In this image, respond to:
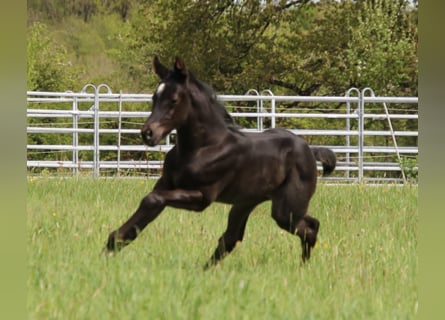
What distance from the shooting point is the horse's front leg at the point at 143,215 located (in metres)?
3.89

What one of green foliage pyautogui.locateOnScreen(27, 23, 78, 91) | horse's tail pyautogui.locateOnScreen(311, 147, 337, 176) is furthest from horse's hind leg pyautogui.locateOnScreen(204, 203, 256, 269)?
green foliage pyautogui.locateOnScreen(27, 23, 78, 91)

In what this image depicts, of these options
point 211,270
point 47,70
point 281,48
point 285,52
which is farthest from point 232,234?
point 47,70

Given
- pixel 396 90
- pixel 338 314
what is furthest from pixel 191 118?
pixel 396 90

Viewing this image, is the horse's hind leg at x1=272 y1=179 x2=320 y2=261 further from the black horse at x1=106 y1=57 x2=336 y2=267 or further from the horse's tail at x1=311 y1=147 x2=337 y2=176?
the horse's tail at x1=311 y1=147 x2=337 y2=176

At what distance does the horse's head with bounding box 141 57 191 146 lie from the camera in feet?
13.1

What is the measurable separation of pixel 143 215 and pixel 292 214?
123 centimetres

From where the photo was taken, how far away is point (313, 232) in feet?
16.0

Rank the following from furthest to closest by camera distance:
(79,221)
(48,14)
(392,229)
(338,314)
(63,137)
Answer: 1. (48,14)
2. (63,137)
3. (392,229)
4. (79,221)
5. (338,314)

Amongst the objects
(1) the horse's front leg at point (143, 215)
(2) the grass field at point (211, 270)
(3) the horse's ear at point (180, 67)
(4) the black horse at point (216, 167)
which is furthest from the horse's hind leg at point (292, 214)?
(3) the horse's ear at point (180, 67)

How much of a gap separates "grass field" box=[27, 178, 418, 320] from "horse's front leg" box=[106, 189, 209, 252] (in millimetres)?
92

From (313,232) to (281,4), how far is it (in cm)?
1929

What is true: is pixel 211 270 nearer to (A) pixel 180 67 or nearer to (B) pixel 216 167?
(B) pixel 216 167
